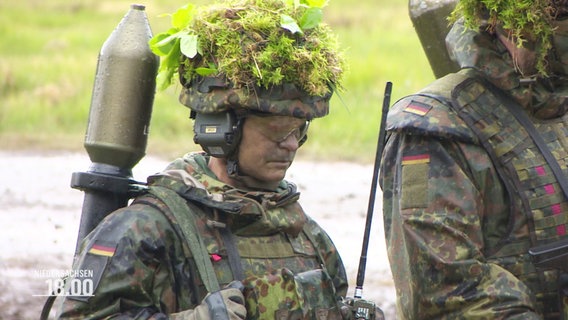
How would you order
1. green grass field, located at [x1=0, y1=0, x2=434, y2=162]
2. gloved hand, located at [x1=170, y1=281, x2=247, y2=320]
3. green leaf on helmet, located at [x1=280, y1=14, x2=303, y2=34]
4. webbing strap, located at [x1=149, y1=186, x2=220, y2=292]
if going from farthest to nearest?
green grass field, located at [x1=0, y1=0, x2=434, y2=162] < green leaf on helmet, located at [x1=280, y1=14, x2=303, y2=34] < webbing strap, located at [x1=149, y1=186, x2=220, y2=292] < gloved hand, located at [x1=170, y1=281, x2=247, y2=320]

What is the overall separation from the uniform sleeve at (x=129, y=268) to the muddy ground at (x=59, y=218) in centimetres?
354

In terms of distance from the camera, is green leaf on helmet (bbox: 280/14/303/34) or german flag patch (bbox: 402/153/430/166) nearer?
green leaf on helmet (bbox: 280/14/303/34)

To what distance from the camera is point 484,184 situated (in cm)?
451

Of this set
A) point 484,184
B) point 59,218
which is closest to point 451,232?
point 484,184

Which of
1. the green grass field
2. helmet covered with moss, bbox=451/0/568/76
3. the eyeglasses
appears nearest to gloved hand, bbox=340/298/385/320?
the eyeglasses

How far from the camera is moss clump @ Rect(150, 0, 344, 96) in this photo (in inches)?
166

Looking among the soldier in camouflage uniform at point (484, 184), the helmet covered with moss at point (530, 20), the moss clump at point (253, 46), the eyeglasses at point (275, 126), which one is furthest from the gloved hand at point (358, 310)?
the helmet covered with moss at point (530, 20)

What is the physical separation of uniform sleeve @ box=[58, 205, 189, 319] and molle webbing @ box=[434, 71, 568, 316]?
4.08 feet

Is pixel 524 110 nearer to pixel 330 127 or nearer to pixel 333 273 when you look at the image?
pixel 333 273

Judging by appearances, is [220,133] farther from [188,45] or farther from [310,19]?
[310,19]

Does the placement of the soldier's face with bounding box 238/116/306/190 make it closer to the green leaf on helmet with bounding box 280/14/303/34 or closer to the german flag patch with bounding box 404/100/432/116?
the green leaf on helmet with bounding box 280/14/303/34

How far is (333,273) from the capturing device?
4438 mm

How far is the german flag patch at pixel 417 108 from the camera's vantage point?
4.60 m

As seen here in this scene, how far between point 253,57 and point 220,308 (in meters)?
0.90
